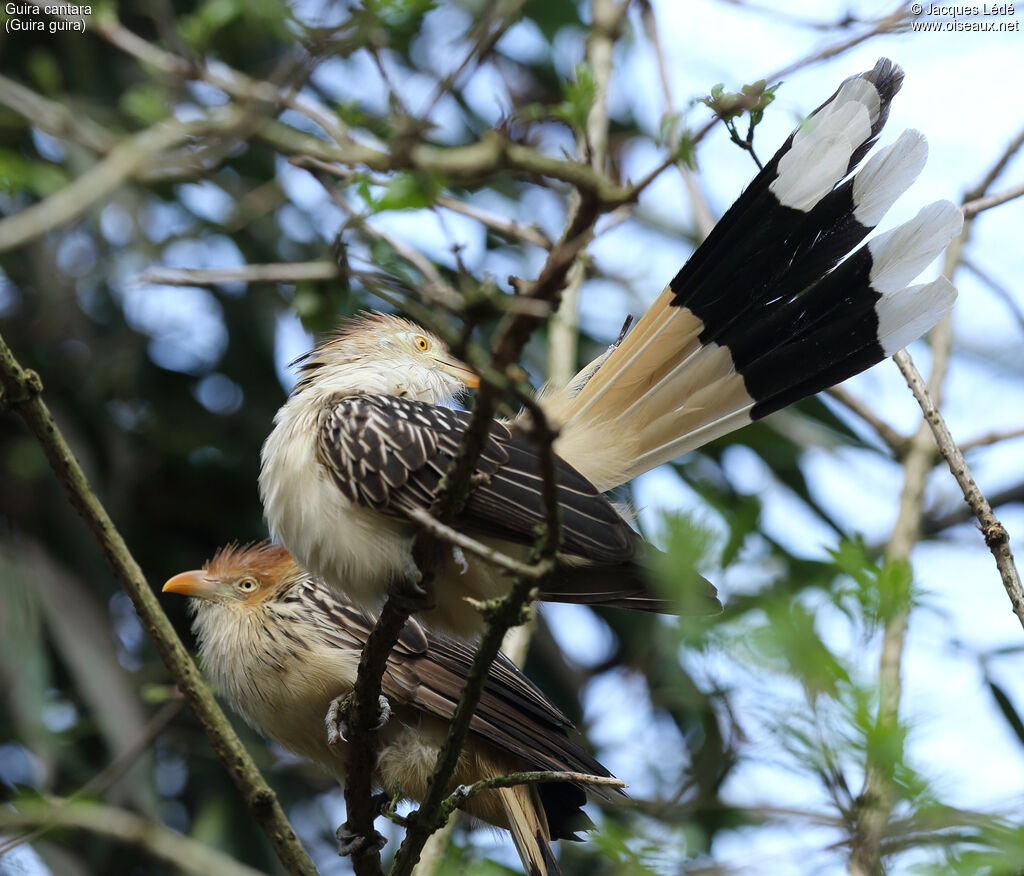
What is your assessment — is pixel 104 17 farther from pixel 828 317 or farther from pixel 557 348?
pixel 828 317

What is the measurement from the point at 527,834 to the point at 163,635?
1.20 meters

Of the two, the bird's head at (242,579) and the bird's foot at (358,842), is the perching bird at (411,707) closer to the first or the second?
the bird's head at (242,579)

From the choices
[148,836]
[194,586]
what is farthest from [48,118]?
[148,836]

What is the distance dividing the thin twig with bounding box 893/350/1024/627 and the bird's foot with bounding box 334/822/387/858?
1681 mm

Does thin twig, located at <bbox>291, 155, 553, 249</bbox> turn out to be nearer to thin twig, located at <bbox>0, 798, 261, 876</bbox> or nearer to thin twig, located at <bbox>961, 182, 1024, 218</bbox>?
thin twig, located at <bbox>961, 182, 1024, 218</bbox>

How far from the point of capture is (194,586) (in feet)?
13.1

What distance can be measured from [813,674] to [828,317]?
4.96 feet

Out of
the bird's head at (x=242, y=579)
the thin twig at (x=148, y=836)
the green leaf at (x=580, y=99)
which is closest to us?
the green leaf at (x=580, y=99)

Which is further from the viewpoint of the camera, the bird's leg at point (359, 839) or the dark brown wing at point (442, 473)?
the bird's leg at point (359, 839)

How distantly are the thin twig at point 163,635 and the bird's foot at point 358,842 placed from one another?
17cm

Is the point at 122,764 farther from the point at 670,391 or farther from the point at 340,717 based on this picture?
the point at 670,391

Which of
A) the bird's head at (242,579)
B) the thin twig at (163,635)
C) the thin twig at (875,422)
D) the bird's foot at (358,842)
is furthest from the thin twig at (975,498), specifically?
the bird's head at (242,579)

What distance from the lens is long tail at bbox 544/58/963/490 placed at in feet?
9.11

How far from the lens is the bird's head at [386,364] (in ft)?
11.5
